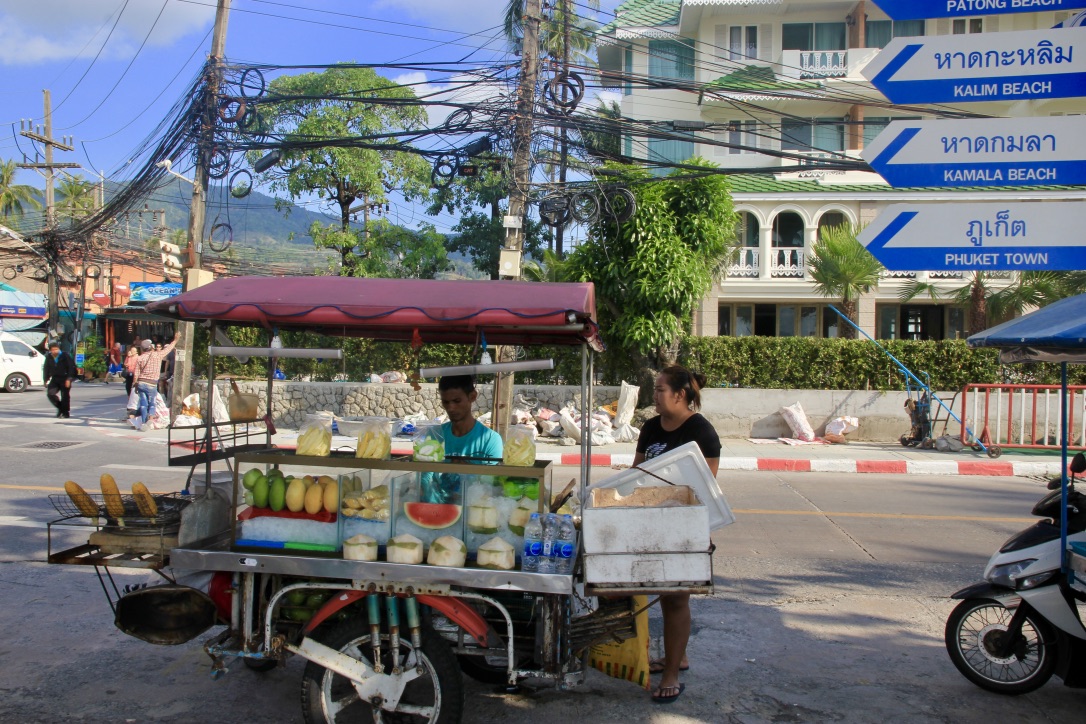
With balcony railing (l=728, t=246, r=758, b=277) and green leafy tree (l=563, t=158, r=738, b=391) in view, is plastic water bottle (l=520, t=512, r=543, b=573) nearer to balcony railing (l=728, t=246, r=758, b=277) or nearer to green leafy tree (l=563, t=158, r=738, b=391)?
green leafy tree (l=563, t=158, r=738, b=391)

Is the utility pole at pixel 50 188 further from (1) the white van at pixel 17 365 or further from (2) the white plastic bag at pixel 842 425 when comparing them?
(2) the white plastic bag at pixel 842 425

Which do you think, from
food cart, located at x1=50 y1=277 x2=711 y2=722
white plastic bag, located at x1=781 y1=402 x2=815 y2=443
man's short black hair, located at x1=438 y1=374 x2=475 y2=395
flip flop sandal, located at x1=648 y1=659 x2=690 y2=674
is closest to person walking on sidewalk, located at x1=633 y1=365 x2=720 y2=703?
flip flop sandal, located at x1=648 y1=659 x2=690 y2=674

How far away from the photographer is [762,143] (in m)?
26.9

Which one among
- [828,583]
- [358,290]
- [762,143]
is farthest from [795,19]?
[358,290]

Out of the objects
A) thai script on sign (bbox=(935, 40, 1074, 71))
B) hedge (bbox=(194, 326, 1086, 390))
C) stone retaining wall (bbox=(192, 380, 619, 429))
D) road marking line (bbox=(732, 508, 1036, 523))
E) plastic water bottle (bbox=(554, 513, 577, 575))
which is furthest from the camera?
stone retaining wall (bbox=(192, 380, 619, 429))

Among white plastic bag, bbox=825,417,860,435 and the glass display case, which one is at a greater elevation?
the glass display case

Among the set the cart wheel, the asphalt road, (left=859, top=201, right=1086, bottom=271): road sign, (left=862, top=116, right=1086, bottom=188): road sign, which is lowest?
the asphalt road

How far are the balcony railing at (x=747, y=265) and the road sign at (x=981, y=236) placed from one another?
21003 millimetres

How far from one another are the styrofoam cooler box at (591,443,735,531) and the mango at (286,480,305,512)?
4.71 ft

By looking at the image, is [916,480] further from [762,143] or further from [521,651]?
[762,143]

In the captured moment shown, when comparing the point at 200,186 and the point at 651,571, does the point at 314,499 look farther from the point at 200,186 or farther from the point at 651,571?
the point at 200,186

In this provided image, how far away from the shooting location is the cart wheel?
11.5ft

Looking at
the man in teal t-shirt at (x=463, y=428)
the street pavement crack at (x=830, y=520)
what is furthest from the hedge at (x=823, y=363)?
the man in teal t-shirt at (x=463, y=428)

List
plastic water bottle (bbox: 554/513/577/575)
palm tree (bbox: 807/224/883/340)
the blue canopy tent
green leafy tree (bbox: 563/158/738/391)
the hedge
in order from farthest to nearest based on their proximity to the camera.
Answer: palm tree (bbox: 807/224/883/340)
the hedge
green leafy tree (bbox: 563/158/738/391)
the blue canopy tent
plastic water bottle (bbox: 554/513/577/575)
